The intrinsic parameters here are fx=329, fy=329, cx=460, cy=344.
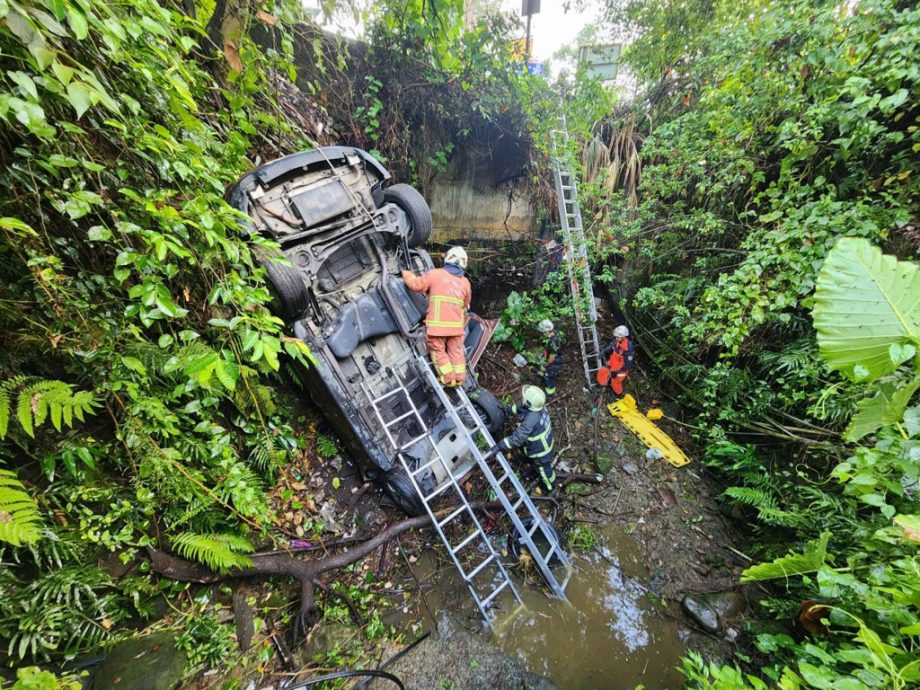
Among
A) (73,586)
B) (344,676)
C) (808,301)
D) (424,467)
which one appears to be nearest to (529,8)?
(808,301)

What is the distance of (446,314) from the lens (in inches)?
123

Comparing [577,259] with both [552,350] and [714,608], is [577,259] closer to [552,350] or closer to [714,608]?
[552,350]

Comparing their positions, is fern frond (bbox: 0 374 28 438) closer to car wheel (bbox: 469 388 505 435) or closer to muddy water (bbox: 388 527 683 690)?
muddy water (bbox: 388 527 683 690)

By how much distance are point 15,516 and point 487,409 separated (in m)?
3.17

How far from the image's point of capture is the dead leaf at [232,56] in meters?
2.63

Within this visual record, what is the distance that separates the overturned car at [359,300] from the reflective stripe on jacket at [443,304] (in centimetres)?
30

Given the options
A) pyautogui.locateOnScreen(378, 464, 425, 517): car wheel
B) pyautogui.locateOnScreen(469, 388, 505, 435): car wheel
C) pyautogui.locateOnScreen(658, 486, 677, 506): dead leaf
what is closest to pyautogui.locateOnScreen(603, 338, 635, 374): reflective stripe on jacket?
pyautogui.locateOnScreen(658, 486, 677, 506): dead leaf

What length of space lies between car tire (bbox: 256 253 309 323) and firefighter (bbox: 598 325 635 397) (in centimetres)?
393

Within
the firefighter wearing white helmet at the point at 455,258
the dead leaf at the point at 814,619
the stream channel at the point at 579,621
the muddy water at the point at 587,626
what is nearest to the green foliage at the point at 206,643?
the stream channel at the point at 579,621

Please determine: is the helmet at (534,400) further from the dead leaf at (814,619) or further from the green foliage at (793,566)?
the dead leaf at (814,619)

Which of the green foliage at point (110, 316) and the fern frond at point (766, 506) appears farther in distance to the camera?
the fern frond at point (766, 506)

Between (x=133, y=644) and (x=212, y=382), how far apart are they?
5.25 feet

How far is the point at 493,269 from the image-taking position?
225 inches

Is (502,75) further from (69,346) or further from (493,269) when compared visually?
(69,346)
